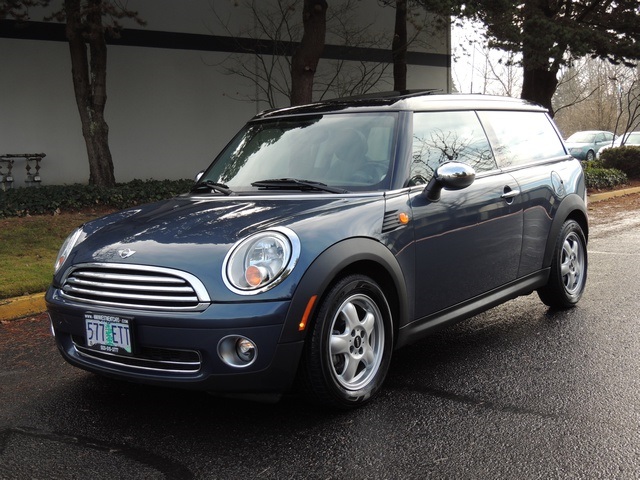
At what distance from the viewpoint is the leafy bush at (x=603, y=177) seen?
53.6ft

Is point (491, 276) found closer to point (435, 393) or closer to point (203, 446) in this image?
point (435, 393)

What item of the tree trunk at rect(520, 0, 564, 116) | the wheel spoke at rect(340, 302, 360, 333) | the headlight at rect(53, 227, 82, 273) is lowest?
the wheel spoke at rect(340, 302, 360, 333)

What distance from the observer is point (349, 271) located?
355 cm

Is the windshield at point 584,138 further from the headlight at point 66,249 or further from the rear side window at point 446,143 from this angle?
the headlight at point 66,249

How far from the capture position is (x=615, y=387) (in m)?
3.89

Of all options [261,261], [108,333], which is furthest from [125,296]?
[261,261]

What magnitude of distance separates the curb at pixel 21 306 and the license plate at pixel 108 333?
288 cm

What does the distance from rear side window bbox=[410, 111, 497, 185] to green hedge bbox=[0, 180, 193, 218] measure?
287 inches

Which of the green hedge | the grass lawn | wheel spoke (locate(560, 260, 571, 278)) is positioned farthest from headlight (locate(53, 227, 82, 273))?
the green hedge

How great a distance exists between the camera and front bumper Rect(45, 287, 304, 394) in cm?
314

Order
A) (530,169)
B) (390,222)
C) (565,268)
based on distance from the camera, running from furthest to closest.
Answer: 1. (565,268)
2. (530,169)
3. (390,222)

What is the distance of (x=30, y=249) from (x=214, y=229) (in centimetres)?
538

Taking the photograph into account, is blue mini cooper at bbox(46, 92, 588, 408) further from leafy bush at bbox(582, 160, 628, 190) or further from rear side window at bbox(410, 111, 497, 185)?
leafy bush at bbox(582, 160, 628, 190)

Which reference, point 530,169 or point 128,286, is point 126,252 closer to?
point 128,286
